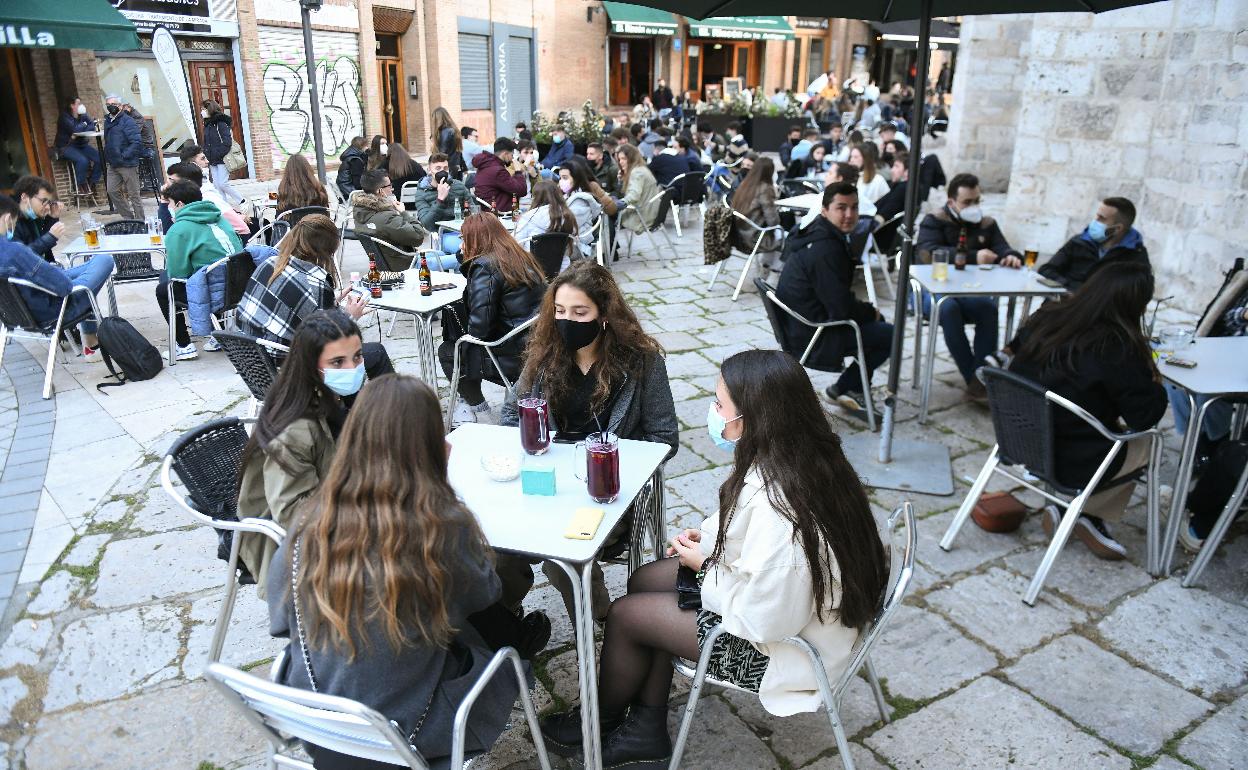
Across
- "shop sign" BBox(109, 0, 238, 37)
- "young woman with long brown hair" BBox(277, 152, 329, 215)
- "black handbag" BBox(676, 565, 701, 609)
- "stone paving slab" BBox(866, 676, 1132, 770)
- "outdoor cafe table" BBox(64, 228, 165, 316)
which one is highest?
Result: "shop sign" BBox(109, 0, 238, 37)

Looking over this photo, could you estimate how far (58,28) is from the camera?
7.43 m

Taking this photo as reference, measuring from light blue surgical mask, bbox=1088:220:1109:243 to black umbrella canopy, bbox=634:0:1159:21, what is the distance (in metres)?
1.96

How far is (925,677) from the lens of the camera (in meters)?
2.87

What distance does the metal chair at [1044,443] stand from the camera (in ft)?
10.4

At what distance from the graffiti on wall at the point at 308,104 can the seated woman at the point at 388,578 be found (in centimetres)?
1363

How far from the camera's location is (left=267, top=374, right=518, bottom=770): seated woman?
1815 millimetres

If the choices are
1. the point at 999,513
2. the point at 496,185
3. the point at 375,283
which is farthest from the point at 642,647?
the point at 496,185

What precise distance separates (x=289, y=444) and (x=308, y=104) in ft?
47.9

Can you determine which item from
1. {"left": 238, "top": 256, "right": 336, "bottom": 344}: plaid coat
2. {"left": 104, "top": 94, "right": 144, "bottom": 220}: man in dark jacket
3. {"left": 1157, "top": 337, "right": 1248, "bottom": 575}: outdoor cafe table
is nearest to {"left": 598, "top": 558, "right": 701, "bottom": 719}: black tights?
{"left": 1157, "top": 337, "right": 1248, "bottom": 575}: outdoor cafe table

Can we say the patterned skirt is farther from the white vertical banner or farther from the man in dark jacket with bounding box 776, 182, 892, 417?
the white vertical banner

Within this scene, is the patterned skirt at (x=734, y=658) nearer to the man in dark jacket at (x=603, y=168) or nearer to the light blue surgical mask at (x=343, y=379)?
the light blue surgical mask at (x=343, y=379)

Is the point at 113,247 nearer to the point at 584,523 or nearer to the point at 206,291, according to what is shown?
the point at 206,291

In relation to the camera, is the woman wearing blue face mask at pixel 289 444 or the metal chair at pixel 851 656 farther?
the woman wearing blue face mask at pixel 289 444

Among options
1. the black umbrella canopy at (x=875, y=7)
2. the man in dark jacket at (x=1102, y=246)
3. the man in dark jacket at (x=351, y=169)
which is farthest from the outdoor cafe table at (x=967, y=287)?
the man in dark jacket at (x=351, y=169)
